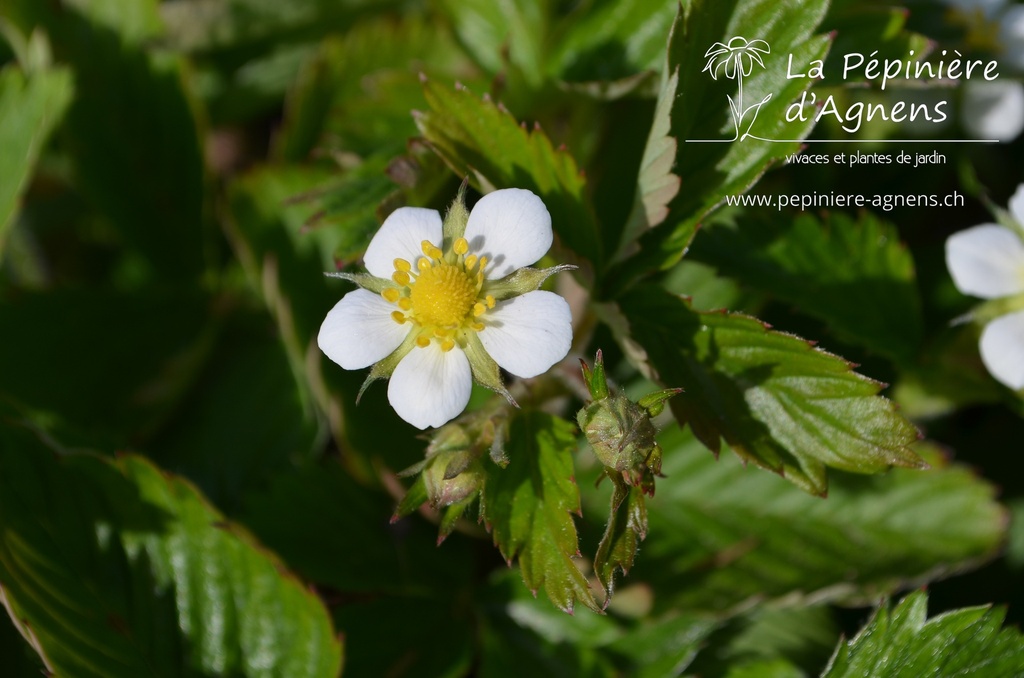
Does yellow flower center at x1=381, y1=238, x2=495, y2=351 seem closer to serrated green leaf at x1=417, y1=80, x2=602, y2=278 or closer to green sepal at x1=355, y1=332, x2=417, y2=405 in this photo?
green sepal at x1=355, y1=332, x2=417, y2=405

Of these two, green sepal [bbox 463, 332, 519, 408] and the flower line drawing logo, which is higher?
the flower line drawing logo

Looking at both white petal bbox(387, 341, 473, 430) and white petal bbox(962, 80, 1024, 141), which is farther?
white petal bbox(962, 80, 1024, 141)

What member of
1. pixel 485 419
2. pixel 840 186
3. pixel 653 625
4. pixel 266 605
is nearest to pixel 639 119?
pixel 840 186

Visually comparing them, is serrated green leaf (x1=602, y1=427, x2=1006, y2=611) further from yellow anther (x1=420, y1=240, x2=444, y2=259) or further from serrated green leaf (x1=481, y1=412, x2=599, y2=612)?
yellow anther (x1=420, y1=240, x2=444, y2=259)

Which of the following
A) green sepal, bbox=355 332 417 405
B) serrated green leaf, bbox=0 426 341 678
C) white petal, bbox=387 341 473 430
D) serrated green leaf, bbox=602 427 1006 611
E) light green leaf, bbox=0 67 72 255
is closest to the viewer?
white petal, bbox=387 341 473 430

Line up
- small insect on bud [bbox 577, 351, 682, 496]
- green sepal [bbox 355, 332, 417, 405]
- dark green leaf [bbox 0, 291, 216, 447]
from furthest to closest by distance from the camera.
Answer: dark green leaf [bbox 0, 291, 216, 447] → green sepal [bbox 355, 332, 417, 405] → small insect on bud [bbox 577, 351, 682, 496]

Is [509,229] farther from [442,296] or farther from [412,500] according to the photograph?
[412,500]

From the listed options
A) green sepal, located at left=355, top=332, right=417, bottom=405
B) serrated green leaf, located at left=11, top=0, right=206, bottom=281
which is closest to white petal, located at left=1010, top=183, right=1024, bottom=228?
green sepal, located at left=355, top=332, right=417, bottom=405

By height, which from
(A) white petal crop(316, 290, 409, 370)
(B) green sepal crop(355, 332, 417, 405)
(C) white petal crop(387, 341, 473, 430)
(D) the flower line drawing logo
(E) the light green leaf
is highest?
(E) the light green leaf
